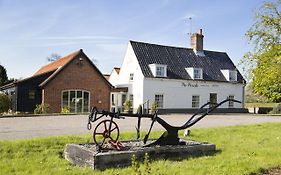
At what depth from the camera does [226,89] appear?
127 feet

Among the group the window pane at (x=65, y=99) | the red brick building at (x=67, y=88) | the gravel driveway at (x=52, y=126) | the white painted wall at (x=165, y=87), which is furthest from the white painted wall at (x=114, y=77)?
the gravel driveway at (x=52, y=126)

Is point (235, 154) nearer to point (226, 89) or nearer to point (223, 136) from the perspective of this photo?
point (223, 136)

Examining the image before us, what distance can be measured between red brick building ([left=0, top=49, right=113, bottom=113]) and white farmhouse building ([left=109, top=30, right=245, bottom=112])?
3008 mm

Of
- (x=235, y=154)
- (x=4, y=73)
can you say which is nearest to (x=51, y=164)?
(x=235, y=154)

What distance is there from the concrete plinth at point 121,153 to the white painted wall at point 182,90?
2401 centimetres

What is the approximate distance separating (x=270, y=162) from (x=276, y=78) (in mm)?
5390

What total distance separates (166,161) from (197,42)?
33.0m

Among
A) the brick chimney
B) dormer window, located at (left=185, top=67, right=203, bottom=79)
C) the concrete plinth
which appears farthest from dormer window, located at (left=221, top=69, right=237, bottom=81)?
the concrete plinth

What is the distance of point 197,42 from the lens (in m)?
39.5

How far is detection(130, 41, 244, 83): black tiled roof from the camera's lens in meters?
34.6

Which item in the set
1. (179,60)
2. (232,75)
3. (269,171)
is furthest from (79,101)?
(269,171)

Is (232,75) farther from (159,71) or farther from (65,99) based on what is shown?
(65,99)

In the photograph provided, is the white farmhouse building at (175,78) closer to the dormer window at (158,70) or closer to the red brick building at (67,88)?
the dormer window at (158,70)

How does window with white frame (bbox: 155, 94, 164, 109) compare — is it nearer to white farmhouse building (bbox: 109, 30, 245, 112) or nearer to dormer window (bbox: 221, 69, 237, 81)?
white farmhouse building (bbox: 109, 30, 245, 112)
